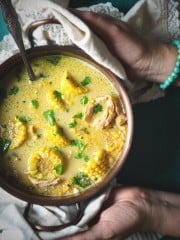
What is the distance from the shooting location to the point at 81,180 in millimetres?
1242

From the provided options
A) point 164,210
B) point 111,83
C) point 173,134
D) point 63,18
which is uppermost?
point 63,18

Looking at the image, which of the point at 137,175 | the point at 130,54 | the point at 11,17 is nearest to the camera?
the point at 11,17

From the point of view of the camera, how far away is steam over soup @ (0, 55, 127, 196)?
1.22 metres

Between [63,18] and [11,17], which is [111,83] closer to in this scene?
[63,18]

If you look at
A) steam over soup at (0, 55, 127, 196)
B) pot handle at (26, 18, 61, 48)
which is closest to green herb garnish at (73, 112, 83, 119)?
steam over soup at (0, 55, 127, 196)

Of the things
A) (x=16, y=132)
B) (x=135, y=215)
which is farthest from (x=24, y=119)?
(x=135, y=215)

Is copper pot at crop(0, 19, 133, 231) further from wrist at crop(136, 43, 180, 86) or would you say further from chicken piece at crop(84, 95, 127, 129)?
wrist at crop(136, 43, 180, 86)

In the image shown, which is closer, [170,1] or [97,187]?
[97,187]

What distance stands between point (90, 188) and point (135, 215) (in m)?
0.17

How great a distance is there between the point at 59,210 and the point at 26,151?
0.61ft

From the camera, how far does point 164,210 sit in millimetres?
1403

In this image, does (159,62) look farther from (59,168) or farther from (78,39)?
(59,168)

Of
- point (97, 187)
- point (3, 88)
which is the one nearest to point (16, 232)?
point (97, 187)

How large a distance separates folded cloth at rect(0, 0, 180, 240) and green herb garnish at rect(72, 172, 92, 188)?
0.07m
